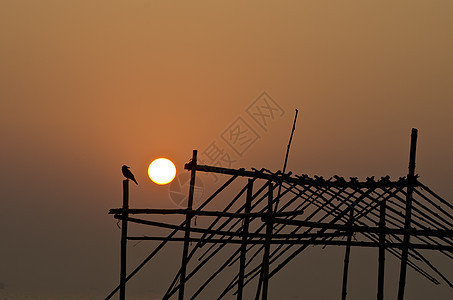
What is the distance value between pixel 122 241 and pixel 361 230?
570 cm

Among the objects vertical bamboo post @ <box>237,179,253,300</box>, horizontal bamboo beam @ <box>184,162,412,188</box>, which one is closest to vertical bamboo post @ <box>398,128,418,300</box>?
horizontal bamboo beam @ <box>184,162,412,188</box>

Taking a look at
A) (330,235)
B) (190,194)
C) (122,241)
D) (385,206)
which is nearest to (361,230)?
(385,206)

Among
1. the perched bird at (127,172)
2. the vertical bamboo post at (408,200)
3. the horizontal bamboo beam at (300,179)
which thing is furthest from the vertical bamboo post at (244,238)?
the vertical bamboo post at (408,200)

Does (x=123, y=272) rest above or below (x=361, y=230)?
below

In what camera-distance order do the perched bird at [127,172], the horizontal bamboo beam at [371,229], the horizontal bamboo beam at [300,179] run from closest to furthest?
the horizontal bamboo beam at [371,229]
the horizontal bamboo beam at [300,179]
the perched bird at [127,172]

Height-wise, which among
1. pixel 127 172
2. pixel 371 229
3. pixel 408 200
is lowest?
pixel 371 229

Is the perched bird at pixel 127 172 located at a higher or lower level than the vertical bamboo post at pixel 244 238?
higher

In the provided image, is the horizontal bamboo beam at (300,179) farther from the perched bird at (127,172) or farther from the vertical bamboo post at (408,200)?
the perched bird at (127,172)

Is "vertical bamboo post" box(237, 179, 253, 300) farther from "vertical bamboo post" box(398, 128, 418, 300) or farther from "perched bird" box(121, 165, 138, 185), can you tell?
"vertical bamboo post" box(398, 128, 418, 300)

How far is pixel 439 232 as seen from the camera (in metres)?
19.7

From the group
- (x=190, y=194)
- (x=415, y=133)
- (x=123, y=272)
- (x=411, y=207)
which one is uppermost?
(x=415, y=133)

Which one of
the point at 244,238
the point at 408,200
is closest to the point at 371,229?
the point at 408,200

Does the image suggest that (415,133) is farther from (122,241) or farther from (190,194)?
(122,241)

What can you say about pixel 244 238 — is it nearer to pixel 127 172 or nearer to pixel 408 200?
pixel 127 172
